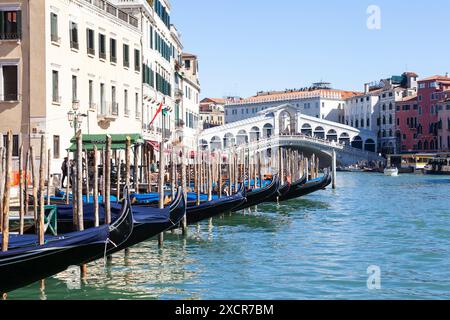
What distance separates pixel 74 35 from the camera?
651 inches

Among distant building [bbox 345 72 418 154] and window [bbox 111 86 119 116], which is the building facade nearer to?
window [bbox 111 86 119 116]

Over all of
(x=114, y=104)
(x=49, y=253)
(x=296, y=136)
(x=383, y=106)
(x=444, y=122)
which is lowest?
(x=49, y=253)

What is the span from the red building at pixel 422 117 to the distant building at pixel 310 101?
10807 millimetres

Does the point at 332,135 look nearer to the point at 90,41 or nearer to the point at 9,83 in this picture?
the point at 90,41

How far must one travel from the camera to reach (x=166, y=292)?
805cm

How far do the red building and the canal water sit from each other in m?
41.0

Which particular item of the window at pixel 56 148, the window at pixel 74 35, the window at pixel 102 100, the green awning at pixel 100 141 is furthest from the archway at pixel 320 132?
the window at pixel 56 148

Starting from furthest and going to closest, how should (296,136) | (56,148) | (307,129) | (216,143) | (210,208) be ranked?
(307,129)
(216,143)
(296,136)
(56,148)
(210,208)

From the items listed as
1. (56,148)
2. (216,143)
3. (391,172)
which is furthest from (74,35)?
(216,143)

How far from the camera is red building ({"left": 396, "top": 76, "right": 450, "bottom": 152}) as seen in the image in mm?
55781

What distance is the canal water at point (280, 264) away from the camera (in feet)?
26.5

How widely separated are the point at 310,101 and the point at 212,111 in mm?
18070
